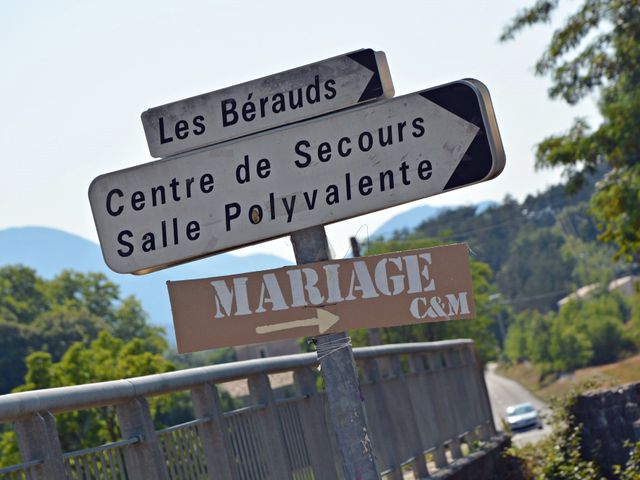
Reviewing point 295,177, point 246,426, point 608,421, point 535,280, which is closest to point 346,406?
point 295,177

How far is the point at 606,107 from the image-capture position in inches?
894

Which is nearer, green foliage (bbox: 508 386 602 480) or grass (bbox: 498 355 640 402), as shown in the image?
green foliage (bbox: 508 386 602 480)

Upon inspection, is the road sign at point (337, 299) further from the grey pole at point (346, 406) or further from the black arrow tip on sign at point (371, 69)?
the black arrow tip on sign at point (371, 69)

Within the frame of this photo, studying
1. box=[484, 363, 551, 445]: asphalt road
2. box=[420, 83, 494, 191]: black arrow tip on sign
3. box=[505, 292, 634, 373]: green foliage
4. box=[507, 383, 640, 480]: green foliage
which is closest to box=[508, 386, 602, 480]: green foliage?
box=[507, 383, 640, 480]: green foliage

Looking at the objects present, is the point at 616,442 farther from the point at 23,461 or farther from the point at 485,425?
the point at 23,461

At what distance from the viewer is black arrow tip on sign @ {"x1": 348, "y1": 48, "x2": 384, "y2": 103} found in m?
4.69

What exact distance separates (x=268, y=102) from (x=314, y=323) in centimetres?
85

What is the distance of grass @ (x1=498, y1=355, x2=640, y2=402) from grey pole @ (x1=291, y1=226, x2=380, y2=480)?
4916cm

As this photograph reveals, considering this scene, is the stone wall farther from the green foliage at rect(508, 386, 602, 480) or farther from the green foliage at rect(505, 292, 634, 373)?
the green foliage at rect(505, 292, 634, 373)

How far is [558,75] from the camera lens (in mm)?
25531

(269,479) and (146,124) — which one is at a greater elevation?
(146,124)

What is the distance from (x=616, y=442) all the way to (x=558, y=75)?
45.5 feet

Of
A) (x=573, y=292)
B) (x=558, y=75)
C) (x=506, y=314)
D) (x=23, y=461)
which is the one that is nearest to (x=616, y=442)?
(x=23, y=461)

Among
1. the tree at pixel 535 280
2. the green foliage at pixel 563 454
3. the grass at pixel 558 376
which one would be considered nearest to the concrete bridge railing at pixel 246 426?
the green foliage at pixel 563 454
